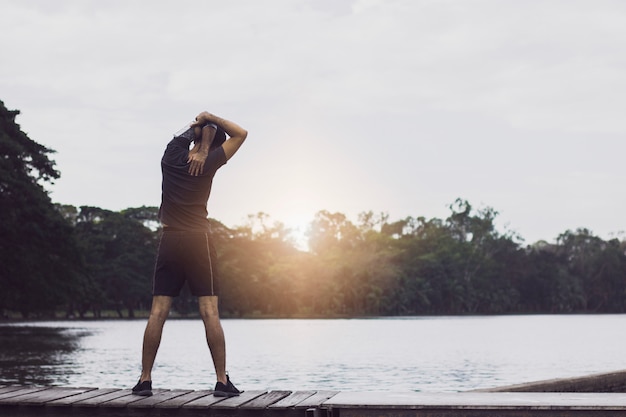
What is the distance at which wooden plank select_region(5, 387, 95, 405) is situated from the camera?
6.61 metres

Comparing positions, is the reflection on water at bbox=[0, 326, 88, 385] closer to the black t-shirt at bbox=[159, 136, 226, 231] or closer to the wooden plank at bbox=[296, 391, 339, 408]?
the black t-shirt at bbox=[159, 136, 226, 231]

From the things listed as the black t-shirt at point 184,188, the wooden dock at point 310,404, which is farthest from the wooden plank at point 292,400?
the black t-shirt at point 184,188

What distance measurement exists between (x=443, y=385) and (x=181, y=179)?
1740 centimetres

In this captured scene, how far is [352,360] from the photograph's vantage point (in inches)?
1330

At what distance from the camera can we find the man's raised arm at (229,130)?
7.38 m

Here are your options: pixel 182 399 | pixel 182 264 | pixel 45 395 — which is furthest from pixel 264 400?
pixel 45 395

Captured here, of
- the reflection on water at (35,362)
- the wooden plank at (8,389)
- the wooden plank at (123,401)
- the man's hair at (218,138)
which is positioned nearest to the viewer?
the wooden plank at (123,401)

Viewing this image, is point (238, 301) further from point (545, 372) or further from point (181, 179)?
point (181, 179)

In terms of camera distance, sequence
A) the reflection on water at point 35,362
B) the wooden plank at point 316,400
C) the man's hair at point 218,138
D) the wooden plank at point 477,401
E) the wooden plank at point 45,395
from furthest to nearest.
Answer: the reflection on water at point 35,362 < the man's hair at point 218,138 < the wooden plank at point 45,395 < the wooden plank at point 316,400 < the wooden plank at point 477,401

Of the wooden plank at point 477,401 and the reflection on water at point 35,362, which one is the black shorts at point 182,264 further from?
the reflection on water at point 35,362

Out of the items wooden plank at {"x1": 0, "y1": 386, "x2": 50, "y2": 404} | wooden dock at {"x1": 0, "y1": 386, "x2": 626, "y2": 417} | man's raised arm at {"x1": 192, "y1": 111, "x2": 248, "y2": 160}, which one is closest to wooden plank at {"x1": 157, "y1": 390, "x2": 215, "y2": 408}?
wooden dock at {"x1": 0, "y1": 386, "x2": 626, "y2": 417}

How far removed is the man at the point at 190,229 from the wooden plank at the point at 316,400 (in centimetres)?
78

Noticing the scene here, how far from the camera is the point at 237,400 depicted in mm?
6699

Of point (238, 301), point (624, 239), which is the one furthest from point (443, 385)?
point (624, 239)
